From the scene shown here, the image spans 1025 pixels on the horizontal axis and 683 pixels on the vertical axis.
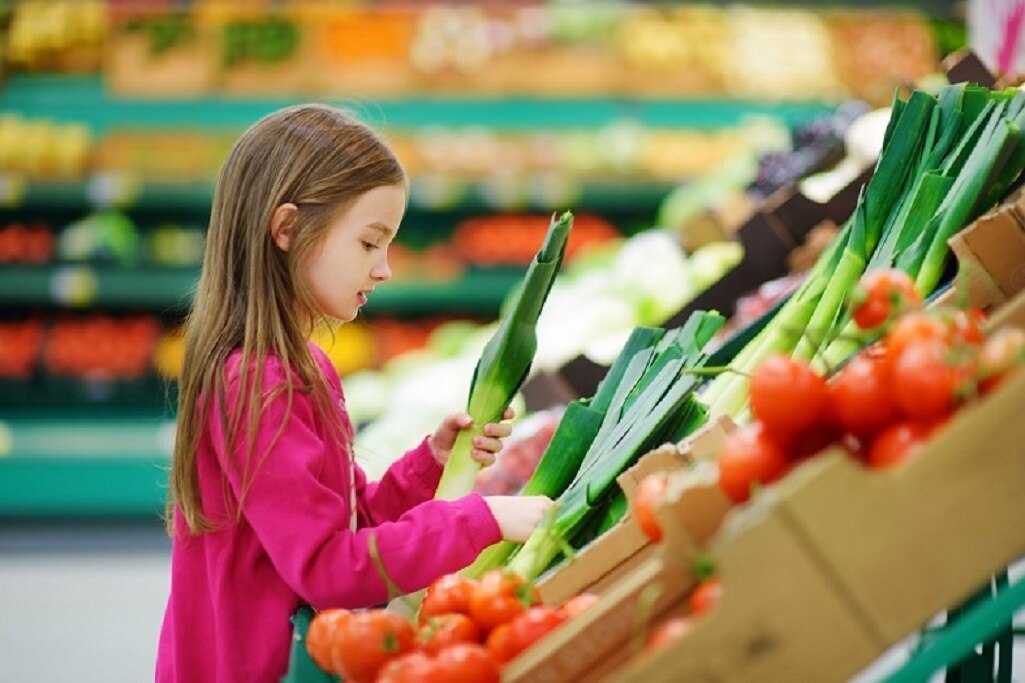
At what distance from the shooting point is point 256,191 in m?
1.88

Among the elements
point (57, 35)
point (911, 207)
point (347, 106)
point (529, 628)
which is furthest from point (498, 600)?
point (57, 35)

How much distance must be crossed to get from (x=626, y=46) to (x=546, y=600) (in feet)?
18.5

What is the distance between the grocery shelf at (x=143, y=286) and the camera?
6496 millimetres

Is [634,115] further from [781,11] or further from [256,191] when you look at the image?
[256,191]

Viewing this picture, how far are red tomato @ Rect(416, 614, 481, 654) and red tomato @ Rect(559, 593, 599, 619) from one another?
0.36 ft

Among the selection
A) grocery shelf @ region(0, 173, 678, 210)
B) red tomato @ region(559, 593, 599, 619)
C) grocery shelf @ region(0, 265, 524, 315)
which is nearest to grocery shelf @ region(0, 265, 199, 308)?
grocery shelf @ region(0, 265, 524, 315)

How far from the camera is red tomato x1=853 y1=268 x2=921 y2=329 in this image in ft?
4.56

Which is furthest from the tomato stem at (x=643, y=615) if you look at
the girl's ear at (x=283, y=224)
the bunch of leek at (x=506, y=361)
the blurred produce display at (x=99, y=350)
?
the blurred produce display at (x=99, y=350)

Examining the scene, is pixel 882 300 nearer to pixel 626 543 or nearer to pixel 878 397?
pixel 878 397

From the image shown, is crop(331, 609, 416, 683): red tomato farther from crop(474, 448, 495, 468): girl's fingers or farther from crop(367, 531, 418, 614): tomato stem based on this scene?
crop(474, 448, 495, 468): girl's fingers

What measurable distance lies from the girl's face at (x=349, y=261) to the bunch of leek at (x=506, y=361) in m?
0.24

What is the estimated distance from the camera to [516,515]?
175 centimetres

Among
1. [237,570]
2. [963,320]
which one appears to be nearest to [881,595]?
[963,320]

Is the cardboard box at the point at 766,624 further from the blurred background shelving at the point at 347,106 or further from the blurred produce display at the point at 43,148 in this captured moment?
the blurred produce display at the point at 43,148
